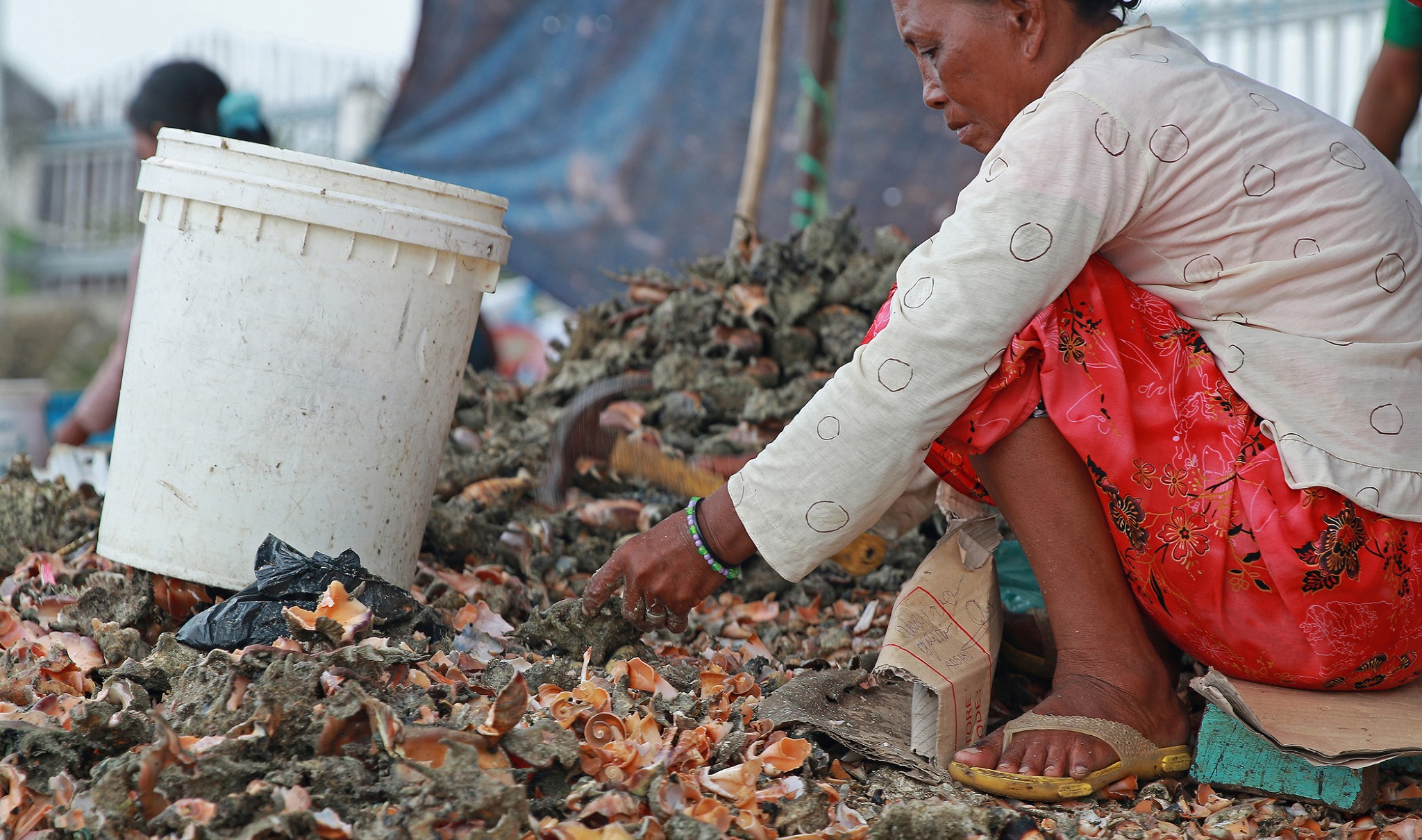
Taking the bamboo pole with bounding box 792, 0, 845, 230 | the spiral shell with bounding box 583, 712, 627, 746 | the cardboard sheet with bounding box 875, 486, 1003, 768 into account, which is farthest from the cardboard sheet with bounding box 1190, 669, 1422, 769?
the bamboo pole with bounding box 792, 0, 845, 230

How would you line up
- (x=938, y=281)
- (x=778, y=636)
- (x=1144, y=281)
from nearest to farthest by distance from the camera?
(x=938, y=281)
(x=1144, y=281)
(x=778, y=636)

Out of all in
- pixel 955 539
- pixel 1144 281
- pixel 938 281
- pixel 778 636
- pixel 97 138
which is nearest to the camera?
pixel 938 281

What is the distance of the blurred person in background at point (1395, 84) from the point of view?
2.44 metres

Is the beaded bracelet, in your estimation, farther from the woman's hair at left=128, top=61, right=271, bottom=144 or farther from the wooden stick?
the wooden stick

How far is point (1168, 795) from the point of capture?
1474 mm

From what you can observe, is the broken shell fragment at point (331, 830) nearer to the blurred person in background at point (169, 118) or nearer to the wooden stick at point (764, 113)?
the blurred person in background at point (169, 118)

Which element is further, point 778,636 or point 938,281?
point 778,636

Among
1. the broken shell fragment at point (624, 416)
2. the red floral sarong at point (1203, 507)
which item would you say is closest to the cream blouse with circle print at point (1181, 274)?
the red floral sarong at point (1203, 507)

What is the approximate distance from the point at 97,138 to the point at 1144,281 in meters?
10.9

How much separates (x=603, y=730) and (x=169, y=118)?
2.80m

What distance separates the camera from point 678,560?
150 cm

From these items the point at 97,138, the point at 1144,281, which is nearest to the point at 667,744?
the point at 1144,281

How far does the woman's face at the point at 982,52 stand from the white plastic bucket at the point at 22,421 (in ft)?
11.0

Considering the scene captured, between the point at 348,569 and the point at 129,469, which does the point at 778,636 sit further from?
the point at 129,469
